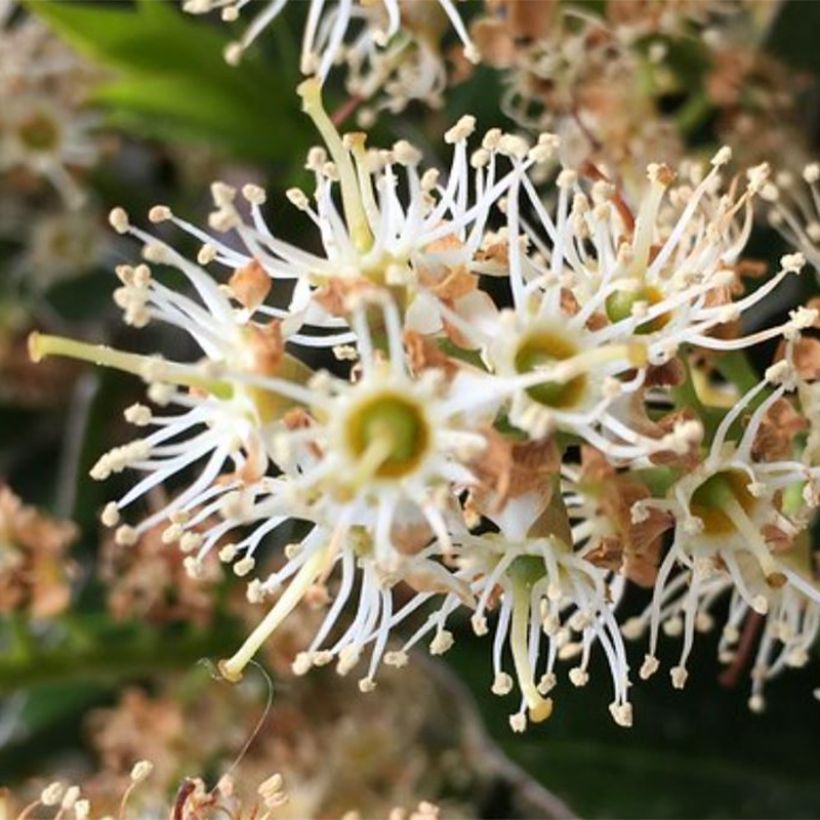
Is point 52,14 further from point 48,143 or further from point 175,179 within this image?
point 175,179

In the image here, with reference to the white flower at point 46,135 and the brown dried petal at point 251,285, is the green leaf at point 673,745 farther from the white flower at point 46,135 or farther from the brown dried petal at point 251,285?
the white flower at point 46,135

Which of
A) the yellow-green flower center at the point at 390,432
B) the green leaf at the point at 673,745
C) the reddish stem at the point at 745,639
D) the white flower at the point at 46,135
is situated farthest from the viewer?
the white flower at the point at 46,135

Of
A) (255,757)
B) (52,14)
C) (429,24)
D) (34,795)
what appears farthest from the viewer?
(34,795)

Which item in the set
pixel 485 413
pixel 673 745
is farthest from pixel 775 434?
pixel 673 745

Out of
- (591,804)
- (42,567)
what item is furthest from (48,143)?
(591,804)

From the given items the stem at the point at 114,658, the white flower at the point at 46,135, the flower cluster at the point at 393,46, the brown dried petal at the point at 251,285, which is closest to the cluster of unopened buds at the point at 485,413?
the brown dried petal at the point at 251,285

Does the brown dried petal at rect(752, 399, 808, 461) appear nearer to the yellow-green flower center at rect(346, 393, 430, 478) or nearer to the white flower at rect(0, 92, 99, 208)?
the yellow-green flower center at rect(346, 393, 430, 478)

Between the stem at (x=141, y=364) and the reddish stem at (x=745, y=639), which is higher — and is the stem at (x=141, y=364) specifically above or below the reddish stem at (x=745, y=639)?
above
